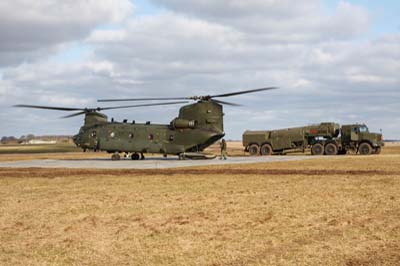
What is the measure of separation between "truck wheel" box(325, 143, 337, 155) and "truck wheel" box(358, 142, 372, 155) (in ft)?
7.14

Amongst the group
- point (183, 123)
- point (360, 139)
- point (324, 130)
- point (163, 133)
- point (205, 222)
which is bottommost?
point (205, 222)

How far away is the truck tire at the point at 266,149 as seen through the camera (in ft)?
143

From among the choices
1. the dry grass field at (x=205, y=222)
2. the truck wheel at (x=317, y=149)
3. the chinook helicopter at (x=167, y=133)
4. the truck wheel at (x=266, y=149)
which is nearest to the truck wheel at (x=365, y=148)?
the truck wheel at (x=317, y=149)

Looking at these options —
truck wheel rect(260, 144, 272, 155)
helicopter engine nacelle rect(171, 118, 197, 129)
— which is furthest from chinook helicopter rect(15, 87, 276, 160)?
truck wheel rect(260, 144, 272, 155)

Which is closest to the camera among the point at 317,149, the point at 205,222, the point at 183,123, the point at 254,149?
the point at 205,222

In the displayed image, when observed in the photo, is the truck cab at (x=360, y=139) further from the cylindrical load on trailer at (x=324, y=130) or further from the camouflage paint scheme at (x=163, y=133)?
the camouflage paint scheme at (x=163, y=133)

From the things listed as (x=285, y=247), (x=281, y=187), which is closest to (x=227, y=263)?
(x=285, y=247)

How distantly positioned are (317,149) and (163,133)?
47.6 ft

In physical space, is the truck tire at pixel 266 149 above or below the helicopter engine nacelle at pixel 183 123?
below

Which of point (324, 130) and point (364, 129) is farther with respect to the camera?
point (364, 129)

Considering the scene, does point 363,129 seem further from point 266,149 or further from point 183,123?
point 183,123

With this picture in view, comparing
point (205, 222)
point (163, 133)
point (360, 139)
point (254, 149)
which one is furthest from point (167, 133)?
point (205, 222)

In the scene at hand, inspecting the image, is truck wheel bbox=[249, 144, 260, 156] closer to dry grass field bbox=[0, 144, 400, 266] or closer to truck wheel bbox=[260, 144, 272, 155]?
truck wheel bbox=[260, 144, 272, 155]

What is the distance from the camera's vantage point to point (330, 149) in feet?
136
